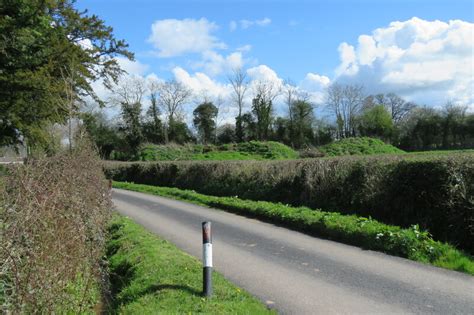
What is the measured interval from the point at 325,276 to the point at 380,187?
214 inches

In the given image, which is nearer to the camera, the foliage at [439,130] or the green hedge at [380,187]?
the green hedge at [380,187]

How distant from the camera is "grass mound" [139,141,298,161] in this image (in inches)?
1641

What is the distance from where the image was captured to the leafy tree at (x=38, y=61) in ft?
55.2

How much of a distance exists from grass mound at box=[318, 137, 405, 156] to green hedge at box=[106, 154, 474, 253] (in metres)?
16.9

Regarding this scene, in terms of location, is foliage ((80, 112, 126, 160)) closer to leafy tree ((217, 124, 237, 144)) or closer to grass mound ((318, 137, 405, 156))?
leafy tree ((217, 124, 237, 144))

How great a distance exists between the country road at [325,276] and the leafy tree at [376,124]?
6022 centimetres

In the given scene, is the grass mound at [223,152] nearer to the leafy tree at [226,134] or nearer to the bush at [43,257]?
the leafy tree at [226,134]

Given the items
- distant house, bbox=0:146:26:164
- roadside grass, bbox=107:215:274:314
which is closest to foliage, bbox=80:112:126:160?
distant house, bbox=0:146:26:164

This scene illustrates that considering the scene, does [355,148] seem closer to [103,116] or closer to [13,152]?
[13,152]

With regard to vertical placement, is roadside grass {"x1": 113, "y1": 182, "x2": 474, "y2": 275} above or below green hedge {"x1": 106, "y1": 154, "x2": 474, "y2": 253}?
below

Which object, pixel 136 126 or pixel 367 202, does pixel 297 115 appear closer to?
pixel 136 126

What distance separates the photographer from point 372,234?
30.3 ft

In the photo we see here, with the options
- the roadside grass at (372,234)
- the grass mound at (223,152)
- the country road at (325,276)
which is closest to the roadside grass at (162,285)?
the country road at (325,276)

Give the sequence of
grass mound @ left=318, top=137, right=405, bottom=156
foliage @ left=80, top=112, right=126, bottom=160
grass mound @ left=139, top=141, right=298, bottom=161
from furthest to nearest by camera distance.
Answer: foliage @ left=80, top=112, right=126, bottom=160
grass mound @ left=139, top=141, right=298, bottom=161
grass mound @ left=318, top=137, right=405, bottom=156
